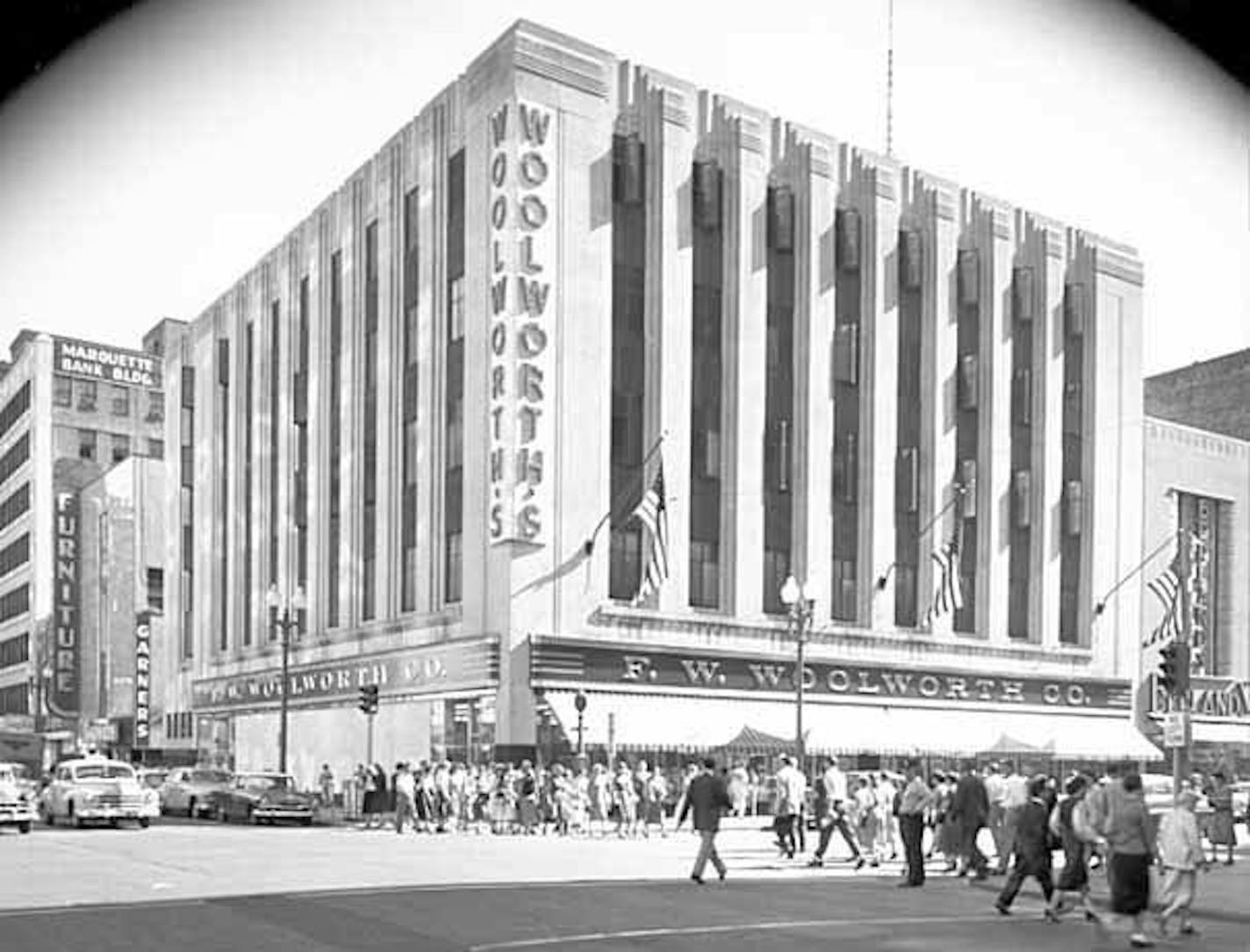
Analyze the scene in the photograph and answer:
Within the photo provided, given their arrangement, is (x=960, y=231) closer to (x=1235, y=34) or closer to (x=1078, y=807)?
(x=1078, y=807)

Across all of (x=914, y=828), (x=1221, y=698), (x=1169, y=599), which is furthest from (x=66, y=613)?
(x=914, y=828)

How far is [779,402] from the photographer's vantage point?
1815 inches

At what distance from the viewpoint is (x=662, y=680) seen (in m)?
41.8

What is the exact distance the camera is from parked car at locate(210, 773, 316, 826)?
35969mm

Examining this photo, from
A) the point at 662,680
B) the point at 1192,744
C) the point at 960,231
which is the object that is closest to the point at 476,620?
the point at 662,680

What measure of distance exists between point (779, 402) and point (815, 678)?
842 cm

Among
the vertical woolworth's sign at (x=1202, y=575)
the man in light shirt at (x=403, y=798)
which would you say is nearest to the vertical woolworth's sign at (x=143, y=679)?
the man in light shirt at (x=403, y=798)

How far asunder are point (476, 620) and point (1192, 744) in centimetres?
3068

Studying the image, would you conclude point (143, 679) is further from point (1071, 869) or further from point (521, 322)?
point (1071, 869)

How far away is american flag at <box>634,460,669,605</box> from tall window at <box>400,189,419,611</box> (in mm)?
8964

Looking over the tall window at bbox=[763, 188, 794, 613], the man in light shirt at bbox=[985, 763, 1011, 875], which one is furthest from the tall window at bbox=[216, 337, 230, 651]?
the man in light shirt at bbox=[985, 763, 1011, 875]

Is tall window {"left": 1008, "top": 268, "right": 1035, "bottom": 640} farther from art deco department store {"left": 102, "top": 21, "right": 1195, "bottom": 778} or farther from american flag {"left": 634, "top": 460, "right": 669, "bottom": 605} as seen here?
american flag {"left": 634, "top": 460, "right": 669, "bottom": 605}

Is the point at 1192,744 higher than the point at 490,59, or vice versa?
the point at 490,59

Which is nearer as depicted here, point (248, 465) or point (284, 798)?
point (284, 798)
